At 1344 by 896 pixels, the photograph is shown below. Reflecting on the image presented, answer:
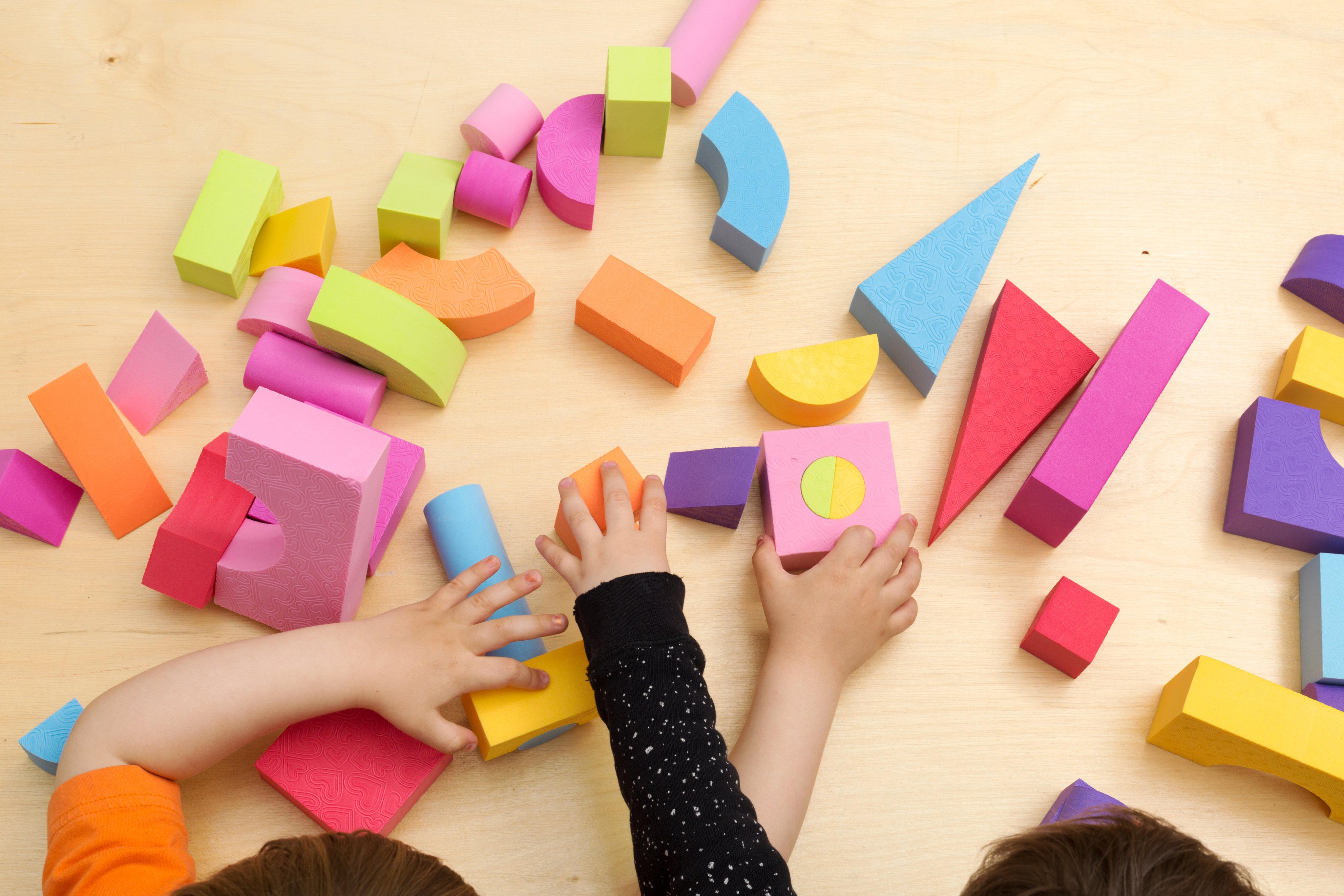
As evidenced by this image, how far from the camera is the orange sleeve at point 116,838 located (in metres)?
0.56

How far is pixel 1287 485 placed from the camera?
30.6 inches

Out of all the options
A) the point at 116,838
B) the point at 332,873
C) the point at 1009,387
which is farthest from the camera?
the point at 1009,387

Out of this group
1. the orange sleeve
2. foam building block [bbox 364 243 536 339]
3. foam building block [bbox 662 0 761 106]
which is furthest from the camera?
foam building block [bbox 662 0 761 106]

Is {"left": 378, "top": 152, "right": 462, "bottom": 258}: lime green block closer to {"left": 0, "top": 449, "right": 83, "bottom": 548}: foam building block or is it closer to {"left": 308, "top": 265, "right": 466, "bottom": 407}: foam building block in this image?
{"left": 308, "top": 265, "right": 466, "bottom": 407}: foam building block

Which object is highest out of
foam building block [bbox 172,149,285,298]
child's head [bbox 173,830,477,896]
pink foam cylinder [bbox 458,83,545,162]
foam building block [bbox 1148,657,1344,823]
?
pink foam cylinder [bbox 458,83,545,162]

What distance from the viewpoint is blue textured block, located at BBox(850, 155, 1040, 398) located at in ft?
2.59

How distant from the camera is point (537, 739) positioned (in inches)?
26.5

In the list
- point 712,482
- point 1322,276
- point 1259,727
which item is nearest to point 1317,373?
point 1322,276

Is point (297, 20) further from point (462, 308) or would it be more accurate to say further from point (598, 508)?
point (598, 508)

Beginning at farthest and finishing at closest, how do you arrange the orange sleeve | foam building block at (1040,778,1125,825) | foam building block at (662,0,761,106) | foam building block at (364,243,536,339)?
foam building block at (662,0,761,106)
foam building block at (364,243,536,339)
foam building block at (1040,778,1125,825)
the orange sleeve

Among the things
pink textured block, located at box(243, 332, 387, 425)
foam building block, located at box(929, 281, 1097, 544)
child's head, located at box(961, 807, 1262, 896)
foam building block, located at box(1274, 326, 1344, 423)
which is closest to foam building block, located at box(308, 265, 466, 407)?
pink textured block, located at box(243, 332, 387, 425)

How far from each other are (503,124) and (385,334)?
250mm

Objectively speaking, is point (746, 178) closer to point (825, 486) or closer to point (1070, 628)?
point (825, 486)

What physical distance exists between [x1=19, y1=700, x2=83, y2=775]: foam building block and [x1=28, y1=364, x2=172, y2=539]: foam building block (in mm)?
140
